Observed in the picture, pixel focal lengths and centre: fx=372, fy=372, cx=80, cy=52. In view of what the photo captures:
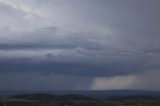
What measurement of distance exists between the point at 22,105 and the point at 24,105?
0.75m

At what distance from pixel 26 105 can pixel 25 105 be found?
471 mm

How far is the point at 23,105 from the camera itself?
134375 millimetres

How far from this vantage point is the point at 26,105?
13462 cm

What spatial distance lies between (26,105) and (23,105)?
1.08m

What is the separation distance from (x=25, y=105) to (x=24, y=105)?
0.69 meters

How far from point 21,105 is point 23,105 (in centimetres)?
75

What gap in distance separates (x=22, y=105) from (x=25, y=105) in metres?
1.13

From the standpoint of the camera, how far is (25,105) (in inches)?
5310

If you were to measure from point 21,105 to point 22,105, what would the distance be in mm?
401

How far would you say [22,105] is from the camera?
13438 centimetres

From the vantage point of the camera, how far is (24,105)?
13425cm
